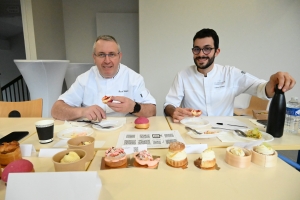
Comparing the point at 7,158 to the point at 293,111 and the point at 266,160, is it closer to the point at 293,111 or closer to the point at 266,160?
the point at 266,160

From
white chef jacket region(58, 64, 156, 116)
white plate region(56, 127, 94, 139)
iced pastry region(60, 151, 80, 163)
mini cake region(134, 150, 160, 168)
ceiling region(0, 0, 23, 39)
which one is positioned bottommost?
mini cake region(134, 150, 160, 168)

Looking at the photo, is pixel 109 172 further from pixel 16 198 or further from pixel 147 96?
pixel 147 96

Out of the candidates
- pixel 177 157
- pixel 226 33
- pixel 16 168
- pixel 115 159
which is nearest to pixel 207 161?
pixel 177 157

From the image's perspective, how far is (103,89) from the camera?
176 centimetres

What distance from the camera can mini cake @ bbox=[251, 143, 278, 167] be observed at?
0.78 metres

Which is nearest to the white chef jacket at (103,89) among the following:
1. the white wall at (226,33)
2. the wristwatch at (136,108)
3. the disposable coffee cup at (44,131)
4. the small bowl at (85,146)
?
the wristwatch at (136,108)

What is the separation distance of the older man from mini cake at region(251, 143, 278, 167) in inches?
36.3

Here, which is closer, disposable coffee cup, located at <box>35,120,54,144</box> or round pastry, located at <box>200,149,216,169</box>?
round pastry, located at <box>200,149,216,169</box>

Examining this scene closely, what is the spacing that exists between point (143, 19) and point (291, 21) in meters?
2.36

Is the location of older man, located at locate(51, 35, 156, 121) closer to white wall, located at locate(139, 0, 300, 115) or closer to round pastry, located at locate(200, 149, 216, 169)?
round pastry, located at locate(200, 149, 216, 169)

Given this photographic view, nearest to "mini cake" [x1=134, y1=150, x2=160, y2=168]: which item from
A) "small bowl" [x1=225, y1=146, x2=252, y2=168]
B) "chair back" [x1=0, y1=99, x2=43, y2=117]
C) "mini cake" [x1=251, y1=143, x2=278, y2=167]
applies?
"small bowl" [x1=225, y1=146, x2=252, y2=168]

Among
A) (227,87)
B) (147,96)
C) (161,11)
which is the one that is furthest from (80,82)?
(161,11)

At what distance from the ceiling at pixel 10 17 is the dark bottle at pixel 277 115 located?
5.38 m

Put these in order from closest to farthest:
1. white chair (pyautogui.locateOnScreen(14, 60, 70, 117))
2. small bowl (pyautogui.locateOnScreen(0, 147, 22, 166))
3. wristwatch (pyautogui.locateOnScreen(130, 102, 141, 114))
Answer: small bowl (pyautogui.locateOnScreen(0, 147, 22, 166)) < wristwatch (pyautogui.locateOnScreen(130, 102, 141, 114)) < white chair (pyautogui.locateOnScreen(14, 60, 70, 117))
